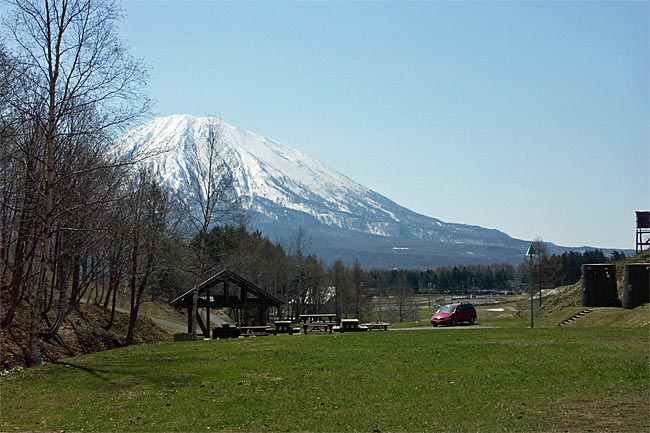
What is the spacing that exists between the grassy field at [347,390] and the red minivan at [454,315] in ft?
58.1

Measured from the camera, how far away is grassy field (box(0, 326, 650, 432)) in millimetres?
10875

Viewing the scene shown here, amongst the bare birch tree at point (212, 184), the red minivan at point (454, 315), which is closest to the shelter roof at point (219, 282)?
the bare birch tree at point (212, 184)

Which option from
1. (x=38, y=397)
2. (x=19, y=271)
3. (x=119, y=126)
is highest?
(x=119, y=126)

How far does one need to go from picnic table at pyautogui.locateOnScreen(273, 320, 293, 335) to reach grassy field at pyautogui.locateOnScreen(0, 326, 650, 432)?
11.3 meters

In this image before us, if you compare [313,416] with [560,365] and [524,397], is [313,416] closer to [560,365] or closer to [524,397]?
[524,397]

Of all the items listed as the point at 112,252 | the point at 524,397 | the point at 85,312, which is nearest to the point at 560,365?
the point at 524,397

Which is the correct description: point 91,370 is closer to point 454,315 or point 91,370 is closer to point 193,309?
point 193,309

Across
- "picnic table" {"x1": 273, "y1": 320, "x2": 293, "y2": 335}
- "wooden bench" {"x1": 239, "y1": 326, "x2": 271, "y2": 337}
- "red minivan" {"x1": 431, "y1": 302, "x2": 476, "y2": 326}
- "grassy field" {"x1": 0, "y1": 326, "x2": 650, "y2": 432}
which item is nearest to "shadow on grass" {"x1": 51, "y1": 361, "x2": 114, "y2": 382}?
"grassy field" {"x1": 0, "y1": 326, "x2": 650, "y2": 432}

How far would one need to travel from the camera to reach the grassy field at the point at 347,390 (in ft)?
35.7

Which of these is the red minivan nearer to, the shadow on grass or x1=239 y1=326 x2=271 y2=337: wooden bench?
x1=239 y1=326 x2=271 y2=337: wooden bench

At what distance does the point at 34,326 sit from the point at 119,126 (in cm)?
568

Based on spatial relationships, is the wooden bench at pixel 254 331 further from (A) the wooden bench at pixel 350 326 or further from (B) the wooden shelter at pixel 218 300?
(A) the wooden bench at pixel 350 326

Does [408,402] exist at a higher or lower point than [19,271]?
lower

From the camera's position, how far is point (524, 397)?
12.3m
